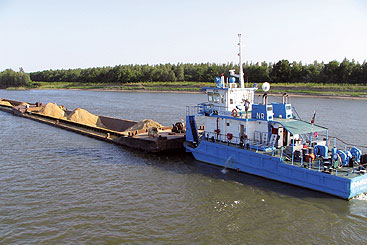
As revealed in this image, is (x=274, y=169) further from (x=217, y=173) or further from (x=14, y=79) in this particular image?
(x=14, y=79)

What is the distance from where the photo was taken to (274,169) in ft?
61.3

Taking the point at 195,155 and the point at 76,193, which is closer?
the point at 76,193

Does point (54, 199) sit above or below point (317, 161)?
below

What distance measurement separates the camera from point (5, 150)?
27219 millimetres

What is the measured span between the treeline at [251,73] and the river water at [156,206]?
7970 centimetres

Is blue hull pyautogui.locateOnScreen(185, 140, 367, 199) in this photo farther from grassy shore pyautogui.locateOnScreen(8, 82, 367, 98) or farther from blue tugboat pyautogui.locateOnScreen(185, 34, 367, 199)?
grassy shore pyautogui.locateOnScreen(8, 82, 367, 98)

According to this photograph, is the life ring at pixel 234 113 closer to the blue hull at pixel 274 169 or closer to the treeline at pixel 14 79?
the blue hull at pixel 274 169

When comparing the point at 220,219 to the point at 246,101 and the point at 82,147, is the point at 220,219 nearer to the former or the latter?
the point at 246,101

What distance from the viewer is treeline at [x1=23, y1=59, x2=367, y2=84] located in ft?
295

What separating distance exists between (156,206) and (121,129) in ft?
68.0

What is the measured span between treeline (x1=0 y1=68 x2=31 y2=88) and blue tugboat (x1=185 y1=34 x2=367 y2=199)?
153 metres

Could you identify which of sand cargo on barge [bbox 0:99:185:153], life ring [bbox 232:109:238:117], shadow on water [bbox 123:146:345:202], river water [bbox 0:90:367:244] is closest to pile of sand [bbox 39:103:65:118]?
sand cargo on barge [bbox 0:99:185:153]

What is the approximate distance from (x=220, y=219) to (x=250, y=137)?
7772 millimetres

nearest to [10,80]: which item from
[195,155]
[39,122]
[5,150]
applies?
[39,122]
